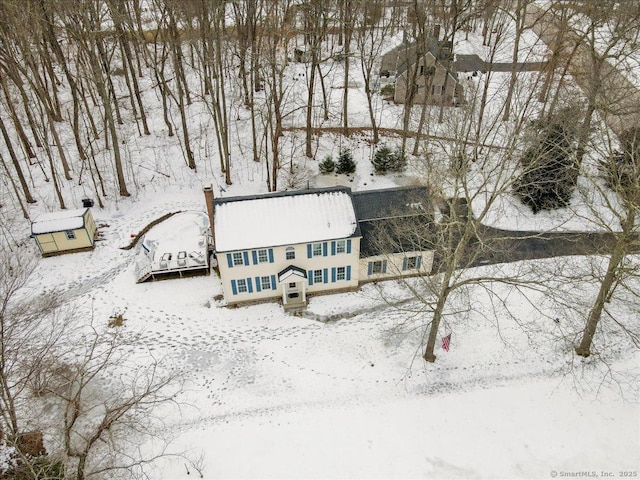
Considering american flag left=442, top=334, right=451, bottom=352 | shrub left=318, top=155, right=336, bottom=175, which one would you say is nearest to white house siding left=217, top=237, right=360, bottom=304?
american flag left=442, top=334, right=451, bottom=352

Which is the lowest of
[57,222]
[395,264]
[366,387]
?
[366,387]

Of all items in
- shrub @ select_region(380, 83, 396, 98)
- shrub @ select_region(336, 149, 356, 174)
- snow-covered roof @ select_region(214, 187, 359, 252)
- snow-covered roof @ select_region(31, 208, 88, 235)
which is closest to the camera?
snow-covered roof @ select_region(214, 187, 359, 252)

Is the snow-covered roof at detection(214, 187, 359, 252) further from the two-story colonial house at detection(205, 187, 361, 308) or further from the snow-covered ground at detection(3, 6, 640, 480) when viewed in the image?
the snow-covered ground at detection(3, 6, 640, 480)

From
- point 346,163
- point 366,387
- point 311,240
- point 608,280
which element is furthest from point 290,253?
point 608,280

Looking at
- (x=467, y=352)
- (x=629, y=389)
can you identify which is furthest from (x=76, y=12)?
(x=629, y=389)

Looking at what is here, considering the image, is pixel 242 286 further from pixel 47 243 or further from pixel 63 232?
pixel 47 243
